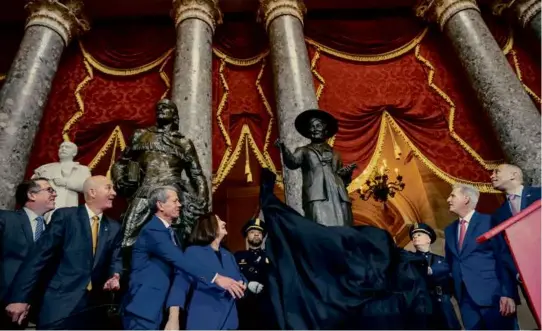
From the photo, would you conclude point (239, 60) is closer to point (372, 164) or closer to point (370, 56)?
point (370, 56)

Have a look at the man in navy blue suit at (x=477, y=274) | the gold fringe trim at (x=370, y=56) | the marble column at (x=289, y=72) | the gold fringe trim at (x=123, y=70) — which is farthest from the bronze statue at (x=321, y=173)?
the gold fringe trim at (x=123, y=70)

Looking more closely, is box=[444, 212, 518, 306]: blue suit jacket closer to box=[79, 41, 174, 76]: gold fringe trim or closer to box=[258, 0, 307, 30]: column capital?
box=[258, 0, 307, 30]: column capital

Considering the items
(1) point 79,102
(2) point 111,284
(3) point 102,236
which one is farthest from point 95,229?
(1) point 79,102

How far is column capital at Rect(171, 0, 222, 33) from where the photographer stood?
20.6ft

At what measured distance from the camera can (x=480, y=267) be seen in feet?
10.2

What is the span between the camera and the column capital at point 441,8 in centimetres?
640

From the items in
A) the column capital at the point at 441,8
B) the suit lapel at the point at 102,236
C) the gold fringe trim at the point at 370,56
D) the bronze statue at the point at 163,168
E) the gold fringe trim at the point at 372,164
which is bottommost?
the suit lapel at the point at 102,236

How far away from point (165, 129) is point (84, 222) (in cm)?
157

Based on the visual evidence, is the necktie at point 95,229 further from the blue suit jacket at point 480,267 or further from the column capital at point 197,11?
the column capital at point 197,11

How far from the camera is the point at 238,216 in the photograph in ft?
30.6

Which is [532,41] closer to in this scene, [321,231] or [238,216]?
[321,231]

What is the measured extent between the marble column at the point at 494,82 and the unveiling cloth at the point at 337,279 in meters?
2.77

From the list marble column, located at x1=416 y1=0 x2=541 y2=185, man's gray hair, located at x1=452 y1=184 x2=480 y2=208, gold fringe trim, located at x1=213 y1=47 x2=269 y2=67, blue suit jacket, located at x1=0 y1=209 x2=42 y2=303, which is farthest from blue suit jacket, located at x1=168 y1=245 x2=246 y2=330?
gold fringe trim, located at x1=213 y1=47 x2=269 y2=67

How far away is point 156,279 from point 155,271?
0.14ft
